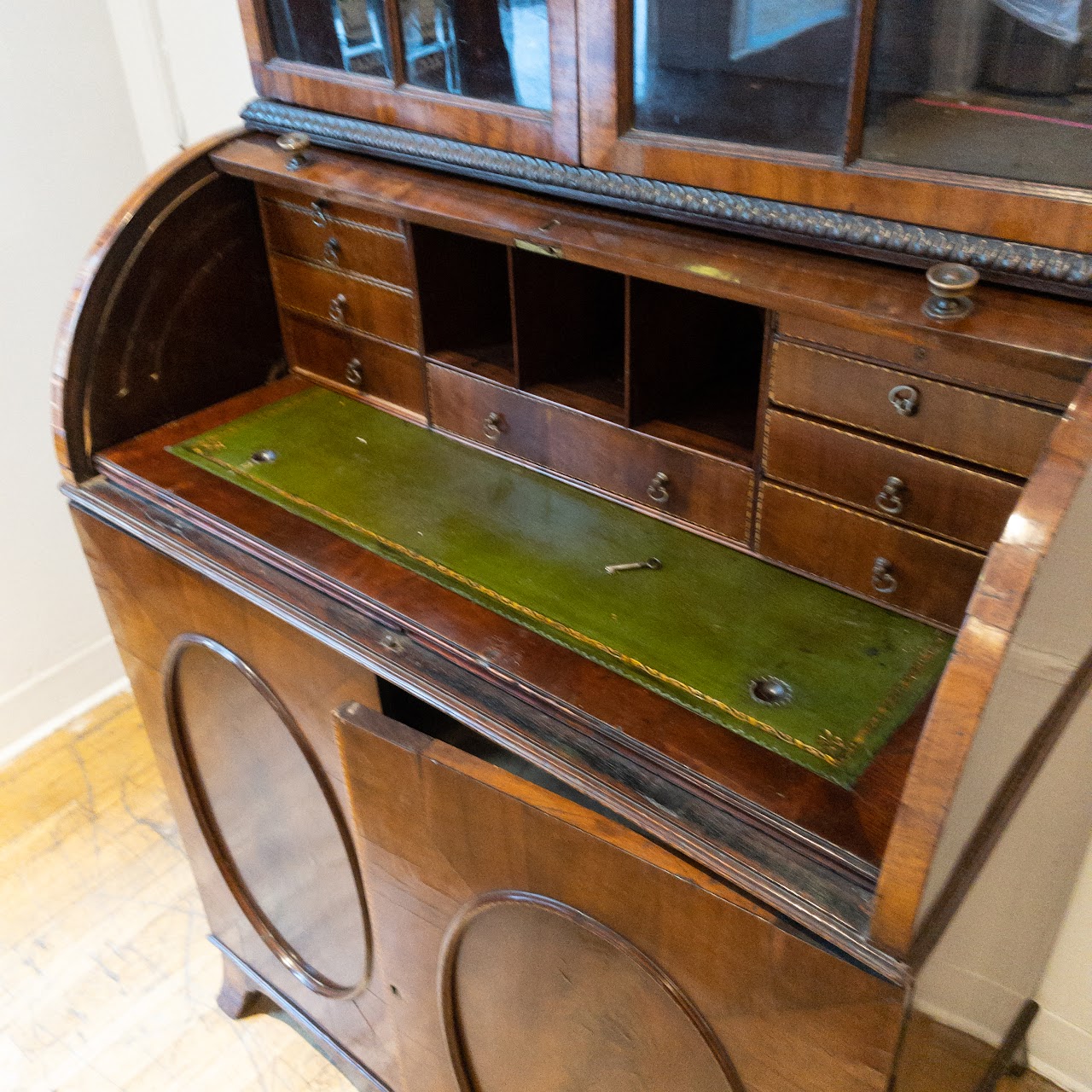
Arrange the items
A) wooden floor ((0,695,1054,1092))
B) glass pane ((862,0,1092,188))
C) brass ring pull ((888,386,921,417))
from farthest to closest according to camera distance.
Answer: wooden floor ((0,695,1054,1092))
brass ring pull ((888,386,921,417))
glass pane ((862,0,1092,188))

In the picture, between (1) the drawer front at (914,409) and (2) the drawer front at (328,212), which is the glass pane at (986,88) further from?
(2) the drawer front at (328,212)

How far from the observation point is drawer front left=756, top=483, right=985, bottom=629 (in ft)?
2.89

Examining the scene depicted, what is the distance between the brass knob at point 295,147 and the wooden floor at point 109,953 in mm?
1277

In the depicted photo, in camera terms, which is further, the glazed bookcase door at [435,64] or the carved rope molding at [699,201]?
the glazed bookcase door at [435,64]

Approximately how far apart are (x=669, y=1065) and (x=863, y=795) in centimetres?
32

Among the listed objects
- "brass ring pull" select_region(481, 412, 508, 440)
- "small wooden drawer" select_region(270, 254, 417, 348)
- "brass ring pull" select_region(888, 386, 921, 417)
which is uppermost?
"brass ring pull" select_region(888, 386, 921, 417)

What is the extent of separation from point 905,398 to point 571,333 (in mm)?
415

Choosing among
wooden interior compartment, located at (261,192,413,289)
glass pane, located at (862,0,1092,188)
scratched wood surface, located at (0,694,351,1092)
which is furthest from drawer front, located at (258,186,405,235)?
scratched wood surface, located at (0,694,351,1092)

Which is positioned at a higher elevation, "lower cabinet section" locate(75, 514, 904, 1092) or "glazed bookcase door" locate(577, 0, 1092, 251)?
"glazed bookcase door" locate(577, 0, 1092, 251)

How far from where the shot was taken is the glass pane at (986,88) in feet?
2.29

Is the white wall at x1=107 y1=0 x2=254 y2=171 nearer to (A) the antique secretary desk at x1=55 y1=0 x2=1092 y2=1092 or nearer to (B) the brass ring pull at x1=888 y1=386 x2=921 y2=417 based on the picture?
(A) the antique secretary desk at x1=55 y1=0 x2=1092 y2=1092

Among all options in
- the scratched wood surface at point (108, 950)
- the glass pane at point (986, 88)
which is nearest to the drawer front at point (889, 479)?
the glass pane at point (986, 88)

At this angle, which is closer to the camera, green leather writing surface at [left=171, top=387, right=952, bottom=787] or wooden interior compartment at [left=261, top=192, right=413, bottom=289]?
green leather writing surface at [left=171, top=387, right=952, bottom=787]

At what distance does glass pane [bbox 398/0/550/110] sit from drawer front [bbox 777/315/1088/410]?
1.10 ft
